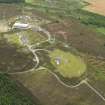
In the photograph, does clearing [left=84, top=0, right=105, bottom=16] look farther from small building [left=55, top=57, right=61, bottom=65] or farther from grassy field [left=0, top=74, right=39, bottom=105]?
grassy field [left=0, top=74, right=39, bottom=105]

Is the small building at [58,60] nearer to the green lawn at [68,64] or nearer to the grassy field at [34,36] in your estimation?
the green lawn at [68,64]

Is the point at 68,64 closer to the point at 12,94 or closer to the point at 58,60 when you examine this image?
the point at 58,60

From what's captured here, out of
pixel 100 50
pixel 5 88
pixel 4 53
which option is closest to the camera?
pixel 5 88

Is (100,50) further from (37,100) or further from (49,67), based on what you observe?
(37,100)

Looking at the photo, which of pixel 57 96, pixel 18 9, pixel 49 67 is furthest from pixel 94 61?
pixel 18 9

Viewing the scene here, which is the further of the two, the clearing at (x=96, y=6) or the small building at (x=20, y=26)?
the clearing at (x=96, y=6)

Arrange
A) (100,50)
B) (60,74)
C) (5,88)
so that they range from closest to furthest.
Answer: (5,88), (60,74), (100,50)

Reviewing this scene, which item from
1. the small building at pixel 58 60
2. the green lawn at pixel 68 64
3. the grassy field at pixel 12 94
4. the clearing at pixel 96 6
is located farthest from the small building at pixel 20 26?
the clearing at pixel 96 6

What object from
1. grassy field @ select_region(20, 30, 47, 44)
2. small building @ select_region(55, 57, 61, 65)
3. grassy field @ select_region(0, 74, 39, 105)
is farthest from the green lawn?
grassy field @ select_region(0, 74, 39, 105)

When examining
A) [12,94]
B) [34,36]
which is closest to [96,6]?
[34,36]
